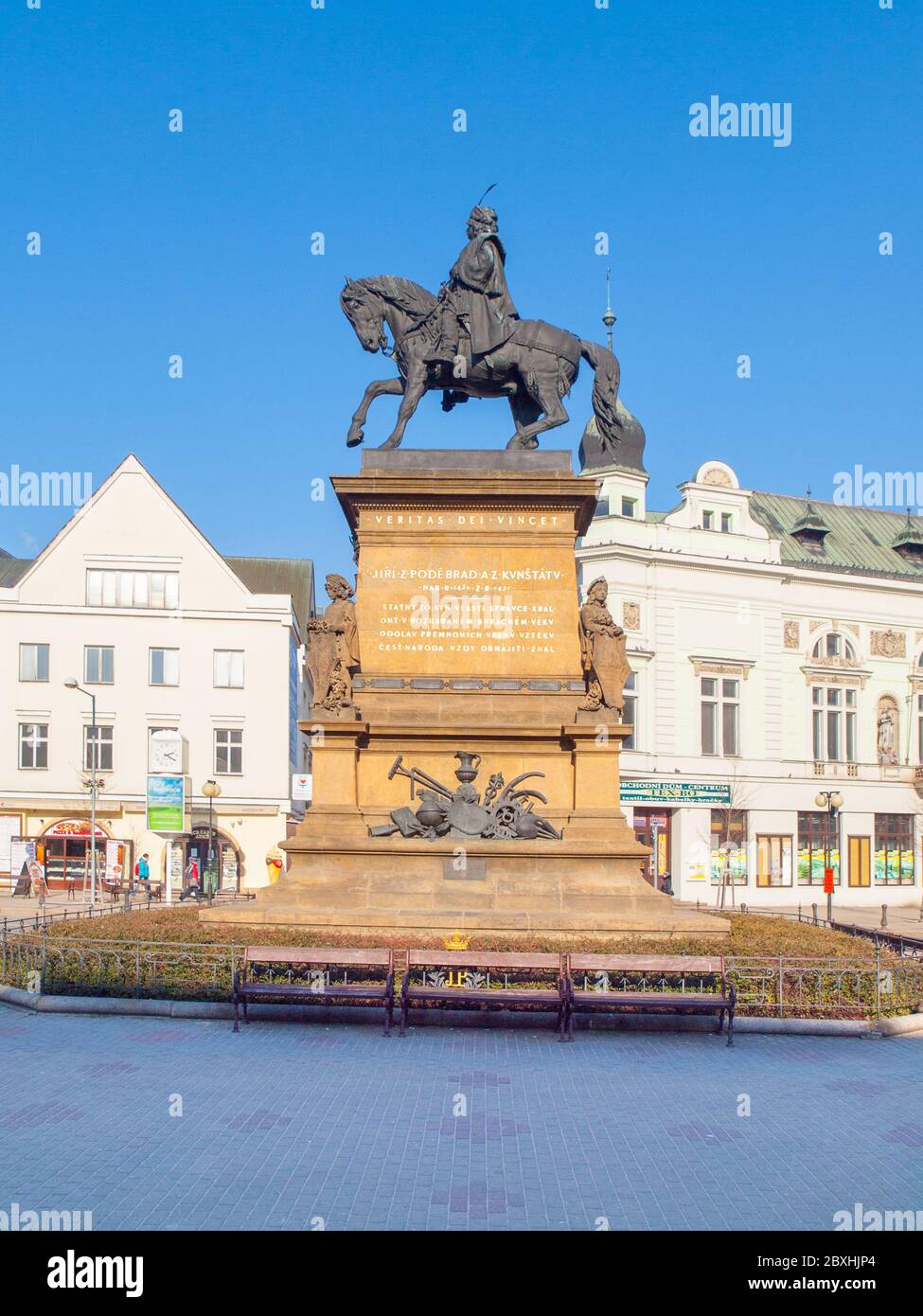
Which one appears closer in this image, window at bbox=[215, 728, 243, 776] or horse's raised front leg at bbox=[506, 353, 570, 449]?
horse's raised front leg at bbox=[506, 353, 570, 449]

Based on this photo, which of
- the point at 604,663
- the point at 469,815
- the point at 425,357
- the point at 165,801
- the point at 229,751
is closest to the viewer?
the point at 469,815

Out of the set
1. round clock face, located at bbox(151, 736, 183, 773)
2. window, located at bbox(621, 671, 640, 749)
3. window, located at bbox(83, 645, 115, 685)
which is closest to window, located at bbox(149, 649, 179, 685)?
window, located at bbox(83, 645, 115, 685)

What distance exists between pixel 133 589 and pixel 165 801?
667 inches

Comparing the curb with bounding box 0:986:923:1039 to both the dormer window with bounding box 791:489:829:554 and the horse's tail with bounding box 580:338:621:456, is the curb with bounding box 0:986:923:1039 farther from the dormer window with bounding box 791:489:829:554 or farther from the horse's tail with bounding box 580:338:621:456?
the dormer window with bounding box 791:489:829:554

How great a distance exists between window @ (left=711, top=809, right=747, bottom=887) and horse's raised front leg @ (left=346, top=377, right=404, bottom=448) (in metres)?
37.4

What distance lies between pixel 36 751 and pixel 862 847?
38520 mm

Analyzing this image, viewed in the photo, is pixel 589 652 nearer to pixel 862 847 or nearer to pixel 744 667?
pixel 744 667

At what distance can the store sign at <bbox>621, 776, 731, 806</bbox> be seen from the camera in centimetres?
5794

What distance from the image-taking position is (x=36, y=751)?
57.7 metres

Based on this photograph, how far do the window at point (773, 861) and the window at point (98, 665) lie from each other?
30360mm

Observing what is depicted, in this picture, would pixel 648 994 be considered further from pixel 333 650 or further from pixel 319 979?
pixel 333 650

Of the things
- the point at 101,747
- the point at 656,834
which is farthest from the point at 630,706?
the point at 101,747

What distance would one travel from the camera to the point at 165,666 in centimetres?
5925
